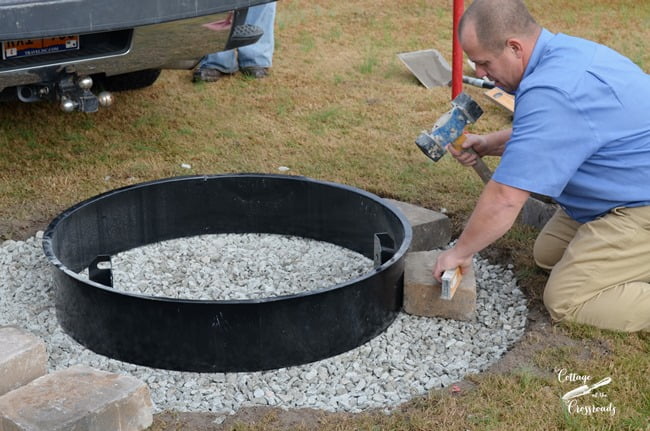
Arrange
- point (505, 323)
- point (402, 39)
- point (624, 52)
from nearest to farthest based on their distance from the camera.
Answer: point (505, 323) → point (624, 52) → point (402, 39)

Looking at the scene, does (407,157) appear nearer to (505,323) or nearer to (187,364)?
(505,323)

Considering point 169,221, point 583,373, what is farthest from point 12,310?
point 583,373

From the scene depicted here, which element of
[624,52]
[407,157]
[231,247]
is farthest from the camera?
[624,52]

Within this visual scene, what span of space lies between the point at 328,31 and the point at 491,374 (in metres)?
5.59

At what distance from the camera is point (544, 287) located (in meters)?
4.42

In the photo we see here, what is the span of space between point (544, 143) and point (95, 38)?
8.23 ft

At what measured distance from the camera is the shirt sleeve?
3.53 m

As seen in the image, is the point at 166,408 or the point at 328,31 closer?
the point at 166,408

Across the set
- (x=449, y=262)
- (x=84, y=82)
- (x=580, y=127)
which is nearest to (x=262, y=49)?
(x=84, y=82)

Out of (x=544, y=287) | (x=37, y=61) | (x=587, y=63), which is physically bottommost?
(x=544, y=287)

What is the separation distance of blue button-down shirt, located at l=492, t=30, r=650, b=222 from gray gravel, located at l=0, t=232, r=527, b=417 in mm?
724

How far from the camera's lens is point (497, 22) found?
3600mm

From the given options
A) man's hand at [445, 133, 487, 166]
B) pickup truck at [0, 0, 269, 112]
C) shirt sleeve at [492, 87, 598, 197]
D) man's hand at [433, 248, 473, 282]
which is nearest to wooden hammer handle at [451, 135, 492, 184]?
man's hand at [445, 133, 487, 166]

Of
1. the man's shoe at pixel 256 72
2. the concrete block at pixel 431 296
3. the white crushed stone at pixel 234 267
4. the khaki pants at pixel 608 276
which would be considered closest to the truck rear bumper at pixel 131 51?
the white crushed stone at pixel 234 267
